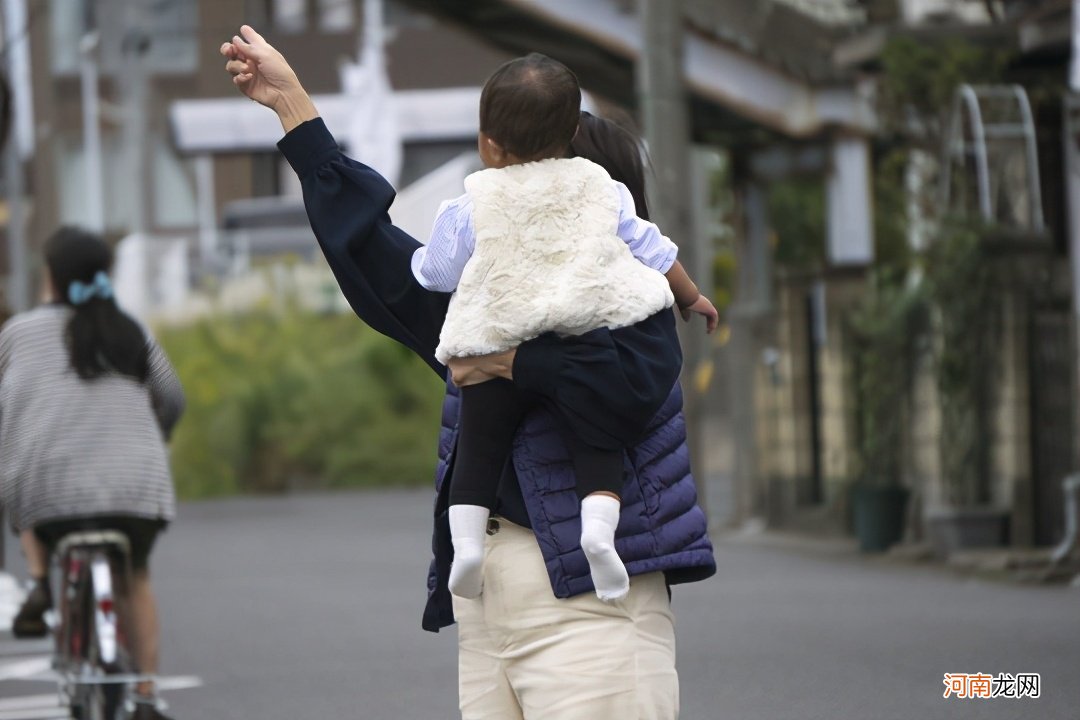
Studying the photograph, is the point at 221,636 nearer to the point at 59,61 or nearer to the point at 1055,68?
the point at 1055,68

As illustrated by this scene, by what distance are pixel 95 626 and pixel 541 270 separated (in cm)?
332

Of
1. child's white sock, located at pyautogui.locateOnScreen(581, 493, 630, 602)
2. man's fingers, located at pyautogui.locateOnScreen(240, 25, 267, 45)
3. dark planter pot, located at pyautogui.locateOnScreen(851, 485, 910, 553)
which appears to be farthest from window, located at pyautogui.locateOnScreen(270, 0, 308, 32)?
child's white sock, located at pyautogui.locateOnScreen(581, 493, 630, 602)

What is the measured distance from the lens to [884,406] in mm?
15617

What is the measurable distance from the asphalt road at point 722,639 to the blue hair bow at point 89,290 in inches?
74.2

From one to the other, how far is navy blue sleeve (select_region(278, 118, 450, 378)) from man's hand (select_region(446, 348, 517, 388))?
0.81ft

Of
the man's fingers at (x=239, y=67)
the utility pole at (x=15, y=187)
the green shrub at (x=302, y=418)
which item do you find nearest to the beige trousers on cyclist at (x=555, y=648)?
the man's fingers at (x=239, y=67)

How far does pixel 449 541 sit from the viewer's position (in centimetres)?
386

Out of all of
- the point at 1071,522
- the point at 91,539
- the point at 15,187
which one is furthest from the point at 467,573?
the point at 15,187

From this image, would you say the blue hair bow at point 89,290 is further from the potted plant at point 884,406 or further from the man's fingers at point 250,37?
the potted plant at point 884,406

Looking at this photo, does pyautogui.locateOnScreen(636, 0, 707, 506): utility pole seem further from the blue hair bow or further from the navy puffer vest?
the navy puffer vest

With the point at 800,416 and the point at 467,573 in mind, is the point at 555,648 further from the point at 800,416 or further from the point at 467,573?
the point at 800,416

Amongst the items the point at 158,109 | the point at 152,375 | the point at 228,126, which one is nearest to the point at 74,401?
the point at 152,375

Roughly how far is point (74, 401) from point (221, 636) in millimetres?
4305

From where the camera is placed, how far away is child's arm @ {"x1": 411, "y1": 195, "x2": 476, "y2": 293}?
3.72 meters
